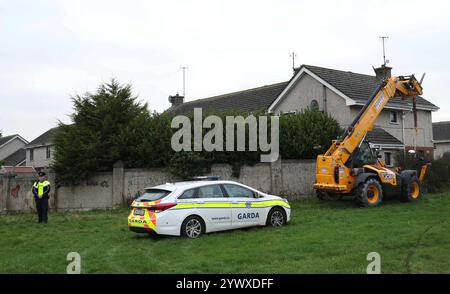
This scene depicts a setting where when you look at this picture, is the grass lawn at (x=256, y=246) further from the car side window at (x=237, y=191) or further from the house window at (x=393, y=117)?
the house window at (x=393, y=117)

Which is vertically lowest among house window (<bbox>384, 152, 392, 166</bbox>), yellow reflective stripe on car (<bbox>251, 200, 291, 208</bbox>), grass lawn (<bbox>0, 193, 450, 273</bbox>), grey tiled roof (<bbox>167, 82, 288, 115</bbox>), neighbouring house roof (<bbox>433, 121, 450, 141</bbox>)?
grass lawn (<bbox>0, 193, 450, 273</bbox>)

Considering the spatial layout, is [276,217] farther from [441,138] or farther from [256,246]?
[441,138]

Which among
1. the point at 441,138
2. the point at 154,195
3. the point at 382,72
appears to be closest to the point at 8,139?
the point at 382,72

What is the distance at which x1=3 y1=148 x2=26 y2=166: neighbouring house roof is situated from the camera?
56.5 metres

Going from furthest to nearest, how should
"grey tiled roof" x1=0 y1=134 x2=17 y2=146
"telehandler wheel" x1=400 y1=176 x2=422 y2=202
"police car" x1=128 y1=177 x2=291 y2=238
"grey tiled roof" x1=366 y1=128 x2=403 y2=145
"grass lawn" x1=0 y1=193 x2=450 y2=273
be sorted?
"grey tiled roof" x1=0 y1=134 x2=17 y2=146
"grey tiled roof" x1=366 y1=128 x2=403 y2=145
"telehandler wheel" x1=400 y1=176 x2=422 y2=202
"police car" x1=128 y1=177 x2=291 y2=238
"grass lawn" x1=0 y1=193 x2=450 y2=273

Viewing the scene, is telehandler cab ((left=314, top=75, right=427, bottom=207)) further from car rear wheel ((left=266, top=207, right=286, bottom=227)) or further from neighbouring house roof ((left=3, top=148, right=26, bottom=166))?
neighbouring house roof ((left=3, top=148, right=26, bottom=166))

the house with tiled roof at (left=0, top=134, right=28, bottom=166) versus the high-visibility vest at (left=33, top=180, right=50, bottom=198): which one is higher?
the house with tiled roof at (left=0, top=134, right=28, bottom=166)

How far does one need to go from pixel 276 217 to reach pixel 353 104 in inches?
514

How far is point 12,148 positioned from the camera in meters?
60.8

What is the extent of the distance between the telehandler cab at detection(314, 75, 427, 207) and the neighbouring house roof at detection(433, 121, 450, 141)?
105 feet

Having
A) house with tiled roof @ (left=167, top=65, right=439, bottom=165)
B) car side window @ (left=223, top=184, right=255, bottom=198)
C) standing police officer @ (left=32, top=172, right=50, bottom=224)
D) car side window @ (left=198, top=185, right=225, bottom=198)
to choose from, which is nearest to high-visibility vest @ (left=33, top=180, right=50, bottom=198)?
standing police officer @ (left=32, top=172, right=50, bottom=224)

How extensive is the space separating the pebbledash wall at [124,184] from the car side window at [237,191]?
7313mm
